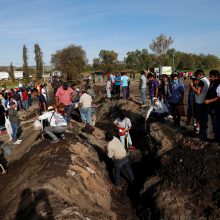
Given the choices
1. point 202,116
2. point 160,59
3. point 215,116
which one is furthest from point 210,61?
point 215,116

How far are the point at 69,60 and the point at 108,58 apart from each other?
12540mm

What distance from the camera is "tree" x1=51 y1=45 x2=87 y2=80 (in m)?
63.8

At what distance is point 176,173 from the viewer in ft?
26.6

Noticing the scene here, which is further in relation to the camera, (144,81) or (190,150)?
(144,81)

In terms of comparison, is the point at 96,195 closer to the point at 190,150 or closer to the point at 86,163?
the point at 86,163

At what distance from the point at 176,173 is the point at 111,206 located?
6.69 feet

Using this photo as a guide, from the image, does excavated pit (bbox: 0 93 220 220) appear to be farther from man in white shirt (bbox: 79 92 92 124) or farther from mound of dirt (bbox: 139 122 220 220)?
man in white shirt (bbox: 79 92 92 124)

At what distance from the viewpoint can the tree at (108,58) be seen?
75062 mm

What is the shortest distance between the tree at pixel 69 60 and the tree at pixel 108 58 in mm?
7288

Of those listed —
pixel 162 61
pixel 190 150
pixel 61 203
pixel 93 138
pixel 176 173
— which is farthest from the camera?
pixel 162 61

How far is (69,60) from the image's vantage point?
6712 centimetres

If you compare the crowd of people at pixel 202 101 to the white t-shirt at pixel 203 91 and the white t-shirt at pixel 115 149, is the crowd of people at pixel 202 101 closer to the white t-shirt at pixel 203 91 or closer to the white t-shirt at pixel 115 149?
the white t-shirt at pixel 203 91

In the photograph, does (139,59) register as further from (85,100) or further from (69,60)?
(85,100)

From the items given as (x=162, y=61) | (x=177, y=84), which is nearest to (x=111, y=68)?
(x=162, y=61)
